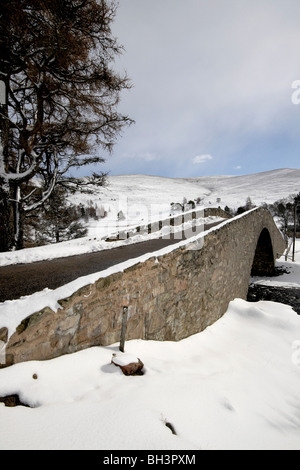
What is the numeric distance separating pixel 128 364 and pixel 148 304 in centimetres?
105

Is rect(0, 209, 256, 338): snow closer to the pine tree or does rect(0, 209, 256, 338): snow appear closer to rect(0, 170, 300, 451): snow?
rect(0, 170, 300, 451): snow

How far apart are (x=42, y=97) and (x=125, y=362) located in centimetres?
701

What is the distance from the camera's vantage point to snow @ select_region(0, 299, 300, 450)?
1480 mm

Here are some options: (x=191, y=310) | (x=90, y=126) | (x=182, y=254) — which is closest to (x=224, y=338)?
(x=191, y=310)

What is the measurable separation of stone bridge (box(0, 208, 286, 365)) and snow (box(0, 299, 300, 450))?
0.15 m

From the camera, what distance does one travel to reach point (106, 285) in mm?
2537

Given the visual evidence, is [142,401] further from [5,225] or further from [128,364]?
[5,225]

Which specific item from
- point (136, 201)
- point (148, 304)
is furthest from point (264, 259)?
point (136, 201)

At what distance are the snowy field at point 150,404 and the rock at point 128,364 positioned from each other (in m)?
0.06

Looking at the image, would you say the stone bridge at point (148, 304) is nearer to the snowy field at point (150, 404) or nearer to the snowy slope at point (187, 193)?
the snowy field at point (150, 404)

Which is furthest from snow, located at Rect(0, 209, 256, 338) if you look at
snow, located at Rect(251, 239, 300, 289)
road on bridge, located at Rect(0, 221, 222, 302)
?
snow, located at Rect(251, 239, 300, 289)

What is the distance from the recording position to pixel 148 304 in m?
3.29

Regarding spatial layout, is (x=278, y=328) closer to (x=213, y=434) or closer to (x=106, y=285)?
(x=213, y=434)
